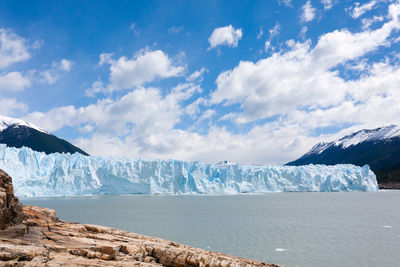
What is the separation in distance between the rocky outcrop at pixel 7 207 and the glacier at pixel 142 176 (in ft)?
144

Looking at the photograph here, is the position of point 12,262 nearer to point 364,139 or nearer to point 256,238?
point 256,238

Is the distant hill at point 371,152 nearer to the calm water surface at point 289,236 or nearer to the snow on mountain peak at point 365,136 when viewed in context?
the snow on mountain peak at point 365,136

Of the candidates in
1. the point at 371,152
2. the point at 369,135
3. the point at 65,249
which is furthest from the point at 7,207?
the point at 369,135

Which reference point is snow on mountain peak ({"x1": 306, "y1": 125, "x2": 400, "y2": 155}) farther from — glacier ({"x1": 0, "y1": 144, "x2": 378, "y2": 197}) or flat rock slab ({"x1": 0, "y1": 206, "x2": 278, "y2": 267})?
flat rock slab ({"x1": 0, "y1": 206, "x2": 278, "y2": 267})

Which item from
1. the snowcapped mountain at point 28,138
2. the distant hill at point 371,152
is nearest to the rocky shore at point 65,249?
the distant hill at point 371,152

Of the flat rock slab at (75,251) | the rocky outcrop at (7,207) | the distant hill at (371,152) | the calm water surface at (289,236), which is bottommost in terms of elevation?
the calm water surface at (289,236)

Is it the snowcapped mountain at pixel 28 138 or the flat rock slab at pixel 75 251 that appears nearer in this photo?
the flat rock slab at pixel 75 251

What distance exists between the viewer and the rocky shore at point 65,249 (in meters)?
5.82

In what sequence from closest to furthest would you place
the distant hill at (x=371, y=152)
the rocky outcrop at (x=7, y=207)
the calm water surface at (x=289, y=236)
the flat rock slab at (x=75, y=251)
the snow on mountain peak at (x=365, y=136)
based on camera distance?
the flat rock slab at (x=75, y=251), the rocky outcrop at (x=7, y=207), the calm water surface at (x=289, y=236), the distant hill at (x=371, y=152), the snow on mountain peak at (x=365, y=136)

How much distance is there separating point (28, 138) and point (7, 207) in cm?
11543

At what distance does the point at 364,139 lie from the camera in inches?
6619

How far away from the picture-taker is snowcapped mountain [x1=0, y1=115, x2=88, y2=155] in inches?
4141

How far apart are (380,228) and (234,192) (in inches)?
1563

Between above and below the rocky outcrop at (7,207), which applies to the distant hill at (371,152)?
above
